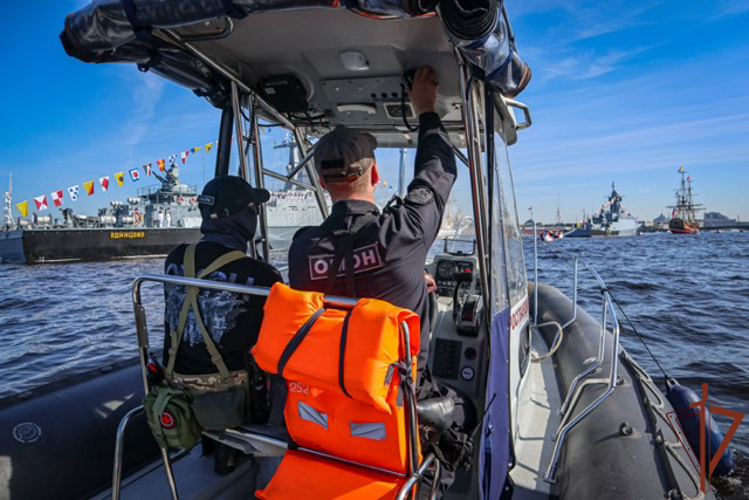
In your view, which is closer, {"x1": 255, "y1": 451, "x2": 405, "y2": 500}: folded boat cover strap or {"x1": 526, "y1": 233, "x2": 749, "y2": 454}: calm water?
{"x1": 255, "y1": 451, "x2": 405, "y2": 500}: folded boat cover strap

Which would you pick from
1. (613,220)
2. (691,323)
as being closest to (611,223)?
(613,220)

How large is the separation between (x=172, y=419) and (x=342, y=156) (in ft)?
4.71

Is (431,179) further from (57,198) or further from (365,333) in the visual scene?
(57,198)

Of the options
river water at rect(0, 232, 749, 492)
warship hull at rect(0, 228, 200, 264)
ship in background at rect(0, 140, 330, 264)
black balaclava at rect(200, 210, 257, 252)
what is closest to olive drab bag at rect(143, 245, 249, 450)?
black balaclava at rect(200, 210, 257, 252)

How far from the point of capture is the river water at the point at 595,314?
683 centimetres

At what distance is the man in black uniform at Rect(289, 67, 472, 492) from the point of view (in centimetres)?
162

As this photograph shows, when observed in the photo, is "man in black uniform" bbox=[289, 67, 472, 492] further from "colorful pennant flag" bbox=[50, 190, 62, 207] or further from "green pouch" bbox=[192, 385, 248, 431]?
"colorful pennant flag" bbox=[50, 190, 62, 207]

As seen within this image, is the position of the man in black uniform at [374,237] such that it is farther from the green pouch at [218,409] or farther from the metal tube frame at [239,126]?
the metal tube frame at [239,126]

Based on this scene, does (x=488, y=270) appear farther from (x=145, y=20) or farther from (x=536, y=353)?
(x=536, y=353)

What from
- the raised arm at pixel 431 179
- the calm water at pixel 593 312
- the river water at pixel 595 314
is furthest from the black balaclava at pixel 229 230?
the calm water at pixel 593 312

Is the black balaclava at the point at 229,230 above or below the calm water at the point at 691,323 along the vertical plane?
above

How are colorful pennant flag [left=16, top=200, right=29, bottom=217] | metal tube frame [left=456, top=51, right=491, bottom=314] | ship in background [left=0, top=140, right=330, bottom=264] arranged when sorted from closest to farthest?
metal tube frame [left=456, top=51, right=491, bottom=314] → colorful pennant flag [left=16, top=200, right=29, bottom=217] → ship in background [left=0, top=140, right=330, bottom=264]

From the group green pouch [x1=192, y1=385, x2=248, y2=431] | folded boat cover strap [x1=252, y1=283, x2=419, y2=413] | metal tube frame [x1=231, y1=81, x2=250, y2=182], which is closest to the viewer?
folded boat cover strap [x1=252, y1=283, x2=419, y2=413]

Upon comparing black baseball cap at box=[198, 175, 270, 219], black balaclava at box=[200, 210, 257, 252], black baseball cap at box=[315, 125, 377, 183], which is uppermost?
black baseball cap at box=[315, 125, 377, 183]
